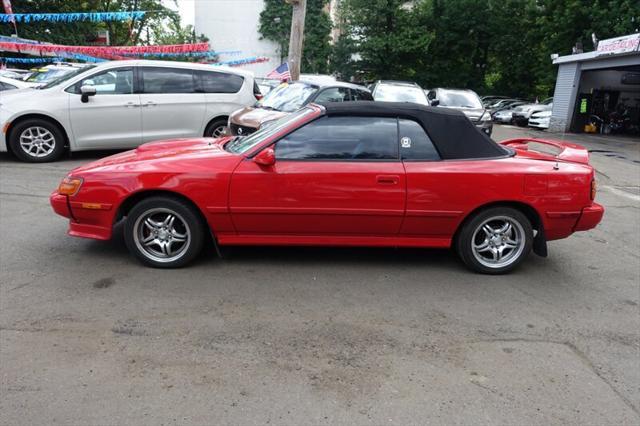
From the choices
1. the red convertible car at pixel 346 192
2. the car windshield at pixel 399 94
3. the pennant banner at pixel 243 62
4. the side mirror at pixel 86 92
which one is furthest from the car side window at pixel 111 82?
the pennant banner at pixel 243 62

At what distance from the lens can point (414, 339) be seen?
3.44m

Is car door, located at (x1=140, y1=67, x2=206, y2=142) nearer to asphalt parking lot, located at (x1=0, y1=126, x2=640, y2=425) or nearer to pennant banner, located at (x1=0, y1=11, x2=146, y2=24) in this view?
asphalt parking lot, located at (x1=0, y1=126, x2=640, y2=425)

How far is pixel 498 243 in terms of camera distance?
4609 millimetres

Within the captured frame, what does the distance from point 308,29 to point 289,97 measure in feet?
99.1

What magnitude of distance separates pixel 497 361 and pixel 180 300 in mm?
2307

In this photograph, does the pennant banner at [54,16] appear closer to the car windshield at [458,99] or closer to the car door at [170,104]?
the car windshield at [458,99]

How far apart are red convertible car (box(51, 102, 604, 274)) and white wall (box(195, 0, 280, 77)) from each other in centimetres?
3618

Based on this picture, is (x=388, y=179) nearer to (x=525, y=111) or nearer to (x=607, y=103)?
(x=607, y=103)

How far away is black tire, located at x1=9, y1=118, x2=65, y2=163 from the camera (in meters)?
8.45

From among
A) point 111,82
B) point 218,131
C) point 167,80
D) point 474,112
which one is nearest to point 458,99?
point 474,112

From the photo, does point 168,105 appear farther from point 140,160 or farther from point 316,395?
point 316,395

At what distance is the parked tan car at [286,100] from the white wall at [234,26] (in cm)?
3042

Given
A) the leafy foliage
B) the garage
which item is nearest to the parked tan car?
the garage

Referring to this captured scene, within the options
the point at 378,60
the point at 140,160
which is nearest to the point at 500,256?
the point at 140,160
